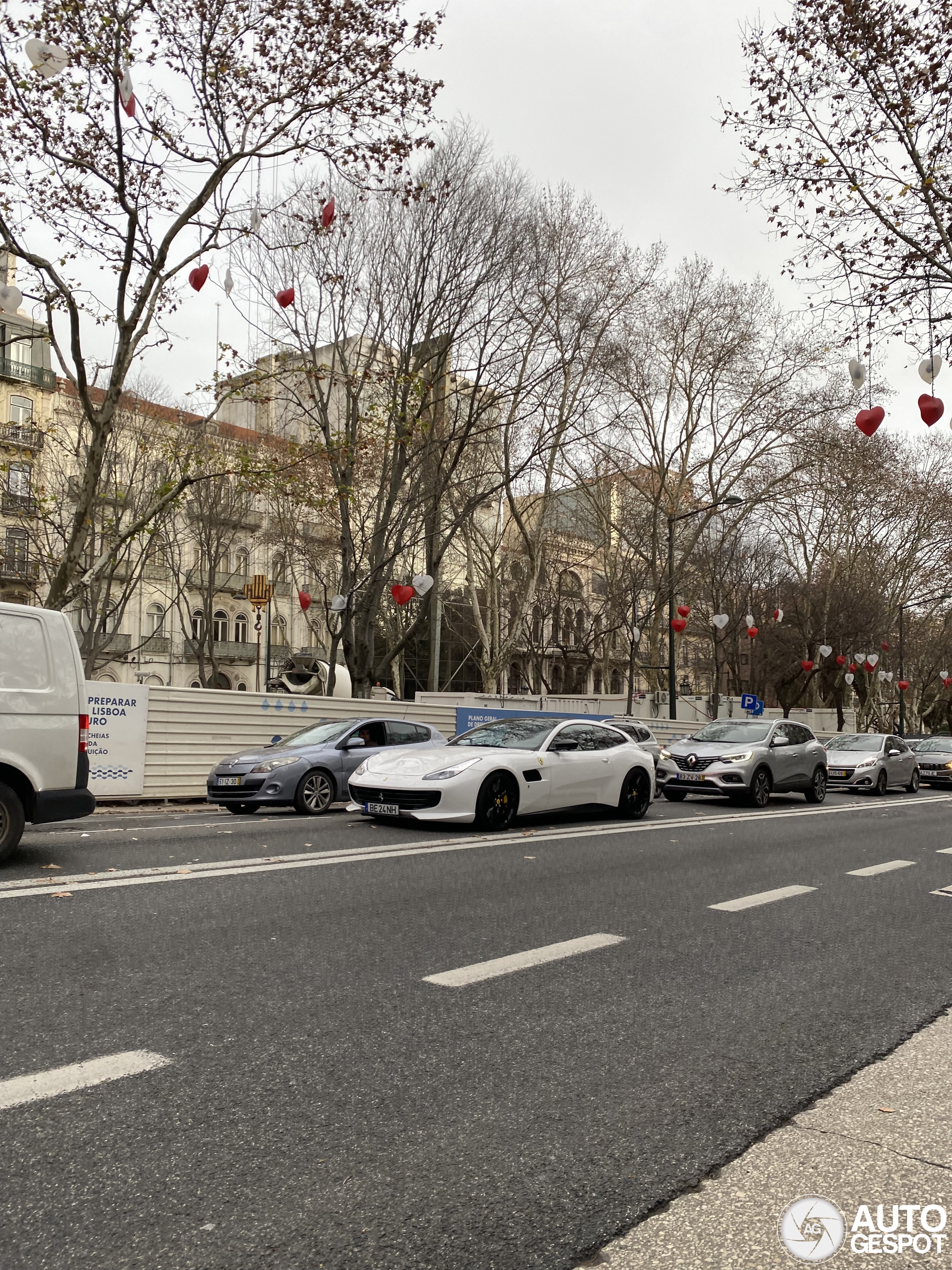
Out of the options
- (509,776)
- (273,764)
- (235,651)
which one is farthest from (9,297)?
(235,651)

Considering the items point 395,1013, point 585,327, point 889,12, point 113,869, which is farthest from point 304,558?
point 395,1013

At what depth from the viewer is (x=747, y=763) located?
1808 cm

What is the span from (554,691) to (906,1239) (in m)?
64.1

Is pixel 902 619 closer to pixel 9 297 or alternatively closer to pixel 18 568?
pixel 18 568

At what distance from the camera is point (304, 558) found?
4159 cm

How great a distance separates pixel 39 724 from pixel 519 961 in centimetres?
431

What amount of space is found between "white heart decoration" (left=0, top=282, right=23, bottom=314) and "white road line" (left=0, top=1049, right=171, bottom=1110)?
11360 mm

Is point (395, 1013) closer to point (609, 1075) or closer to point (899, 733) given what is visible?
point (609, 1075)

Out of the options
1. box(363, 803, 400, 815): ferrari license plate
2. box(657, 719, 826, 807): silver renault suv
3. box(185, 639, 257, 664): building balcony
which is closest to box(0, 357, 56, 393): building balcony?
box(185, 639, 257, 664): building balcony

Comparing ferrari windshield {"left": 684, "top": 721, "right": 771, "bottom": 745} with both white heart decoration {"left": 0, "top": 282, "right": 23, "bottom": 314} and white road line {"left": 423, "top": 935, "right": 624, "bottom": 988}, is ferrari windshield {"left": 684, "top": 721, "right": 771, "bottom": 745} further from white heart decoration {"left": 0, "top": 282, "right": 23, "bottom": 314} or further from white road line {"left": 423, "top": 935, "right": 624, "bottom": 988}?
white road line {"left": 423, "top": 935, "right": 624, "bottom": 988}

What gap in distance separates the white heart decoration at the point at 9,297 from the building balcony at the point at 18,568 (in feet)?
55.0

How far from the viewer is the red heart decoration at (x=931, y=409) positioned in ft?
37.7

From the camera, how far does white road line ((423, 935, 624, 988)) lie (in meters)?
5.20

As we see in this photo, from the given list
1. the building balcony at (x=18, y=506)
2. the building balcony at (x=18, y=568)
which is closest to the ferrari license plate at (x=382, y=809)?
the building balcony at (x=18, y=506)
